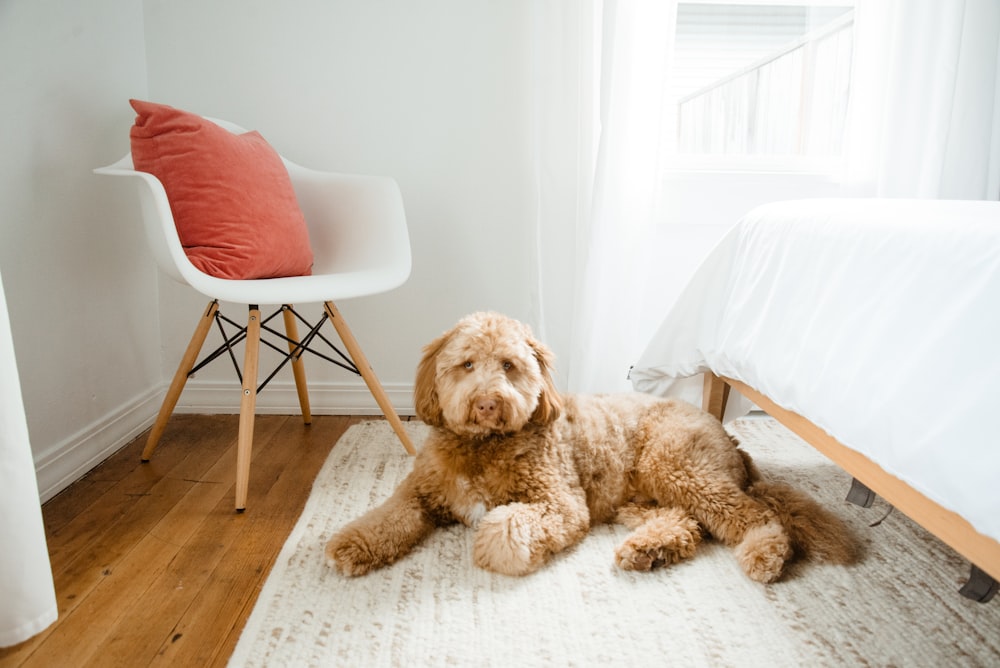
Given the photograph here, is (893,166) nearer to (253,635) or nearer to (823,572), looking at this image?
(823,572)

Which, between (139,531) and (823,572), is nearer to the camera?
(823,572)

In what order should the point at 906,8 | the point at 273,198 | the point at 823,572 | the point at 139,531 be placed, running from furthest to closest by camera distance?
the point at 906,8 < the point at 273,198 < the point at 139,531 < the point at 823,572

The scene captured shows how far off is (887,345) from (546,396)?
0.66 metres

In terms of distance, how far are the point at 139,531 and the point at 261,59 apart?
1507 millimetres

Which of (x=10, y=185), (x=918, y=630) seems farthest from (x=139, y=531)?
(x=918, y=630)

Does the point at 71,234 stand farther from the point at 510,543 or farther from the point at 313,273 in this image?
the point at 510,543

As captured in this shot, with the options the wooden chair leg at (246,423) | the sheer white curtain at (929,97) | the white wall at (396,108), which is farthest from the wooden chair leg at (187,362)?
the sheer white curtain at (929,97)

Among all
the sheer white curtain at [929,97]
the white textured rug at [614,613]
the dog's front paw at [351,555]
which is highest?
the sheer white curtain at [929,97]

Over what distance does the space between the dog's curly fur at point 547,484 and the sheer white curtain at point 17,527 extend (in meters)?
0.48

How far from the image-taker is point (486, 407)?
138 centimetres

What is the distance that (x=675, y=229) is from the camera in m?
2.44

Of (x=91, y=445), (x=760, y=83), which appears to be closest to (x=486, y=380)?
(x=91, y=445)

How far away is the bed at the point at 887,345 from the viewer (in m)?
0.87

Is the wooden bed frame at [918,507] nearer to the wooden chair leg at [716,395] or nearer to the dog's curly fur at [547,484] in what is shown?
the dog's curly fur at [547,484]
